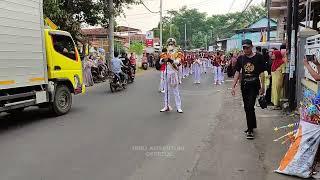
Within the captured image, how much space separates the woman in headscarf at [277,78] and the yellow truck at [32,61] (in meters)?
5.71

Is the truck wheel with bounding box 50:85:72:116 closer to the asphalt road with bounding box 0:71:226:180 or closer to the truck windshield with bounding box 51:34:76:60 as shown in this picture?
the asphalt road with bounding box 0:71:226:180

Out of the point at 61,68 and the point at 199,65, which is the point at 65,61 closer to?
the point at 61,68

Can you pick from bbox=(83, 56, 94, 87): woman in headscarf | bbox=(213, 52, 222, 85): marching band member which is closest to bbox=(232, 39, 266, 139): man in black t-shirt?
bbox=(213, 52, 222, 85): marching band member

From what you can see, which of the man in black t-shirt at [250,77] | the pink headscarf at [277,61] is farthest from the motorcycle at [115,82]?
the man in black t-shirt at [250,77]

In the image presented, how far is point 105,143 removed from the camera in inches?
289

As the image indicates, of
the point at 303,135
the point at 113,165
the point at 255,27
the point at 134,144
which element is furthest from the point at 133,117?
the point at 255,27

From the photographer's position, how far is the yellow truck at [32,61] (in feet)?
29.3

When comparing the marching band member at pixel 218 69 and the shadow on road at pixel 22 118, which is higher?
the marching band member at pixel 218 69

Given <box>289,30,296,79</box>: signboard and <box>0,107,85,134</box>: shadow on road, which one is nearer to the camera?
<box>0,107,85,134</box>: shadow on road

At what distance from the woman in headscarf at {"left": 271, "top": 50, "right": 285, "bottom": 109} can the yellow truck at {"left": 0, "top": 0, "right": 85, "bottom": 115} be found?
18.7 feet

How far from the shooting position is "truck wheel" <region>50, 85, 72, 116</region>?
1071cm

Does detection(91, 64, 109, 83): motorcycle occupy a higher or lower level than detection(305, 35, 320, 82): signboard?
lower

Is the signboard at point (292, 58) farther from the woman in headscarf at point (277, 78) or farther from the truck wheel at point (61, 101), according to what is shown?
the truck wheel at point (61, 101)

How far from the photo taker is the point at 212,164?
5941 mm
